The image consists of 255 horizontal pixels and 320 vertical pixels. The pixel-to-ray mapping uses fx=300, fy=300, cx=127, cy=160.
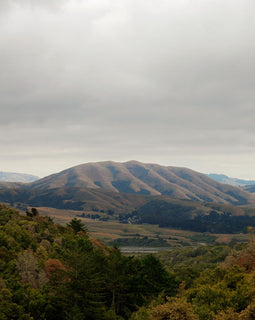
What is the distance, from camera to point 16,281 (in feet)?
161

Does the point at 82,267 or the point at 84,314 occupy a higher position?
the point at 82,267

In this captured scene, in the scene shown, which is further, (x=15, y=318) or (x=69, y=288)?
(x=69, y=288)

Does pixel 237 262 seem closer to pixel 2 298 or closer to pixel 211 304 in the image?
pixel 211 304

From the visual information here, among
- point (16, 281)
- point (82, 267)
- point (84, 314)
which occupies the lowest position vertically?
point (84, 314)

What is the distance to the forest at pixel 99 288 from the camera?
38.6m

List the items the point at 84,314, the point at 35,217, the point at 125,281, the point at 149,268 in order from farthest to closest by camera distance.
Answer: the point at 35,217, the point at 149,268, the point at 125,281, the point at 84,314

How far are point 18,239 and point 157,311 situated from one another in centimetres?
4530

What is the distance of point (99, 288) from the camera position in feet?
159

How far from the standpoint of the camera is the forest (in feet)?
127

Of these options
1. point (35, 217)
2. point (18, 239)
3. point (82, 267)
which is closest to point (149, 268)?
point (82, 267)

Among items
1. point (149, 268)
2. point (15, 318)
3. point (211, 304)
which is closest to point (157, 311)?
point (211, 304)

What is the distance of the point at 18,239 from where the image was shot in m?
66.8

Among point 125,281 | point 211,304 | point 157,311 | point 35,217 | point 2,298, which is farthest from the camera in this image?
point 35,217

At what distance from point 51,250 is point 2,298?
29.7 metres
